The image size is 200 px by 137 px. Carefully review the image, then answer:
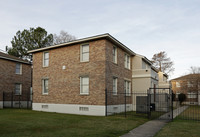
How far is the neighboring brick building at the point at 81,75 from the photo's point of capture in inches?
612

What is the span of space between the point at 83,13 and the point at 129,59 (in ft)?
26.2

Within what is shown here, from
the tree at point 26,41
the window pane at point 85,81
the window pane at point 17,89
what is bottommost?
the window pane at point 17,89

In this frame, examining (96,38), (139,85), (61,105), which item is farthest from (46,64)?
(139,85)

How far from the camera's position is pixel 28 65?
27.6 metres

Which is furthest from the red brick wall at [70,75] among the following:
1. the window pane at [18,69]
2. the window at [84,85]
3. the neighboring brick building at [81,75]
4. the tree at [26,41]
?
the tree at [26,41]

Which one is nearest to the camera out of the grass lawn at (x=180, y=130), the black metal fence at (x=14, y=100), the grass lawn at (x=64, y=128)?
the grass lawn at (x=64, y=128)

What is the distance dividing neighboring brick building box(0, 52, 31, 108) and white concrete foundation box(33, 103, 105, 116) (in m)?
6.31

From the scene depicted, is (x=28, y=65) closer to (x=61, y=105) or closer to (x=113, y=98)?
(x=61, y=105)

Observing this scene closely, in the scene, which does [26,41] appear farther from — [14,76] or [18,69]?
[14,76]

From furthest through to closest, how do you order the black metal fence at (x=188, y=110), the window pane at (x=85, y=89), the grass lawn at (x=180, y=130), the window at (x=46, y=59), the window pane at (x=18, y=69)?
the window pane at (x=18, y=69)
the window at (x=46, y=59)
the window pane at (x=85, y=89)
the black metal fence at (x=188, y=110)
the grass lawn at (x=180, y=130)

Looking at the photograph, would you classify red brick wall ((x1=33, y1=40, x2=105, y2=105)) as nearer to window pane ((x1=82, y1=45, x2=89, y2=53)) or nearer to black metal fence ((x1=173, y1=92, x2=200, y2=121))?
window pane ((x1=82, y1=45, x2=89, y2=53))

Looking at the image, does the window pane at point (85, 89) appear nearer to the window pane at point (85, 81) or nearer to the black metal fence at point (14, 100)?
the window pane at point (85, 81)

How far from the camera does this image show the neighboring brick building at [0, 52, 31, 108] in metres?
23.1

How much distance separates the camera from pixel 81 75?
16.6m
